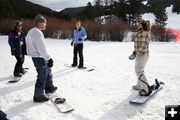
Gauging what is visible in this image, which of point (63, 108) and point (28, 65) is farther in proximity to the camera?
point (28, 65)

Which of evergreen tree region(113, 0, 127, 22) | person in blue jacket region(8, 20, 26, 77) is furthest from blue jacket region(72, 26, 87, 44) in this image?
evergreen tree region(113, 0, 127, 22)

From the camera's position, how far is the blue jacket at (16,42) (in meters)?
8.48

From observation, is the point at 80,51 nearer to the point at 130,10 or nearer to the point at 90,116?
the point at 90,116

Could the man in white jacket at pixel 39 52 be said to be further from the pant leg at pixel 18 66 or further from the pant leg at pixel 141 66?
the pant leg at pixel 18 66

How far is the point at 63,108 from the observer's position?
19.9 ft

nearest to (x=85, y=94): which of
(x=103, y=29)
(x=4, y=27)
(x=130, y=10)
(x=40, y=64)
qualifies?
(x=40, y=64)

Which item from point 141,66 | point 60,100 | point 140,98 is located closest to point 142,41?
point 141,66

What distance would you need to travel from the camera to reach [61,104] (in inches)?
249

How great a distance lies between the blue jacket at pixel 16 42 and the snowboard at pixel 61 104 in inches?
92.5

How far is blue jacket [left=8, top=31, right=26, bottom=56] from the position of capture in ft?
27.8

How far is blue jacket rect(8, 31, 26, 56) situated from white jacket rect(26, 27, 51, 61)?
2409 mm

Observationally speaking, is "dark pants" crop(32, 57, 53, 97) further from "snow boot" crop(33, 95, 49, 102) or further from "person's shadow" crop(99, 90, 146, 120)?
"person's shadow" crop(99, 90, 146, 120)

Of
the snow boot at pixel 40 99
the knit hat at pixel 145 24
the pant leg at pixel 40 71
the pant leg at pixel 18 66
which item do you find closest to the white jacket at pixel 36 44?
the pant leg at pixel 40 71

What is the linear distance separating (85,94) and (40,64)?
1.53 metres
